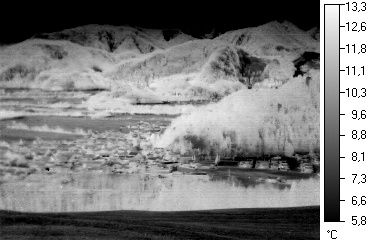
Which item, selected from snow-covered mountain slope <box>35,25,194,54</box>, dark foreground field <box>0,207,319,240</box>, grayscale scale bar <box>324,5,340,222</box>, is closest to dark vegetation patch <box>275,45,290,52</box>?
grayscale scale bar <box>324,5,340,222</box>

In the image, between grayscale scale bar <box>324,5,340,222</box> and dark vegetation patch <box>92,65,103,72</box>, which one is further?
dark vegetation patch <box>92,65,103,72</box>

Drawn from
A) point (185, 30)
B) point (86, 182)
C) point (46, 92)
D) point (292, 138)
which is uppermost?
point (185, 30)

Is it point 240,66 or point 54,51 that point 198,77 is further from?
point 54,51

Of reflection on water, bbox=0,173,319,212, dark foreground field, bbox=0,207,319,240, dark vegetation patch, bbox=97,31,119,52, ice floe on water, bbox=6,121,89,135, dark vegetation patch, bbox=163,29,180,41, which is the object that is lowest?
dark foreground field, bbox=0,207,319,240

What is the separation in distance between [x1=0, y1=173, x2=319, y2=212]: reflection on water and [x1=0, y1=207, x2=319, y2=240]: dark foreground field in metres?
0.04

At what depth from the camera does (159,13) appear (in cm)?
283

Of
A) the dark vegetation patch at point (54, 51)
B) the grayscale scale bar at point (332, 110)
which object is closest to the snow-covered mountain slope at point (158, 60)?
the dark vegetation patch at point (54, 51)

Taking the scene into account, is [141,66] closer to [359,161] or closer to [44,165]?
[44,165]

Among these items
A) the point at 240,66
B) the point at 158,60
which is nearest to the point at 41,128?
the point at 158,60

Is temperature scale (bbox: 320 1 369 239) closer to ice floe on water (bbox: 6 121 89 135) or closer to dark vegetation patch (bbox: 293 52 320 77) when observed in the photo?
dark vegetation patch (bbox: 293 52 320 77)

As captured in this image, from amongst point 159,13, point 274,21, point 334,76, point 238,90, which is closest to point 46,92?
point 159,13

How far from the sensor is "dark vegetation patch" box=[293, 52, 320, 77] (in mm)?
2816

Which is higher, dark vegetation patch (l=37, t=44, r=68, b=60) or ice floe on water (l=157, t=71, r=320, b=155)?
dark vegetation patch (l=37, t=44, r=68, b=60)

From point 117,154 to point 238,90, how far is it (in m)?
0.75
